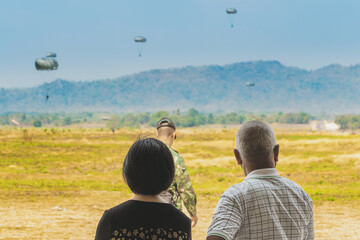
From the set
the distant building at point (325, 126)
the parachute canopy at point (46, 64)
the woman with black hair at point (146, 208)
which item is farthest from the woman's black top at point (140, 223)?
the distant building at point (325, 126)

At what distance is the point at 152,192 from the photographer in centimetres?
225

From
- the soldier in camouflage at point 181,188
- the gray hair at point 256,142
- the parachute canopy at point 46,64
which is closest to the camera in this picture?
the gray hair at point 256,142

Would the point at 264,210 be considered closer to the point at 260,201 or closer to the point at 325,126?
the point at 260,201

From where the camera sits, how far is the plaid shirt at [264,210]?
7.48 ft

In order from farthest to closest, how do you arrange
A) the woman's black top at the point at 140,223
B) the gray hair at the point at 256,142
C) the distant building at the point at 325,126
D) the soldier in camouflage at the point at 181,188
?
the distant building at the point at 325,126 < the soldier in camouflage at the point at 181,188 < the gray hair at the point at 256,142 < the woman's black top at the point at 140,223

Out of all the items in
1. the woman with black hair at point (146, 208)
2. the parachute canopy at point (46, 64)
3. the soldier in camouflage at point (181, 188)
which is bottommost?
the soldier in camouflage at point (181, 188)

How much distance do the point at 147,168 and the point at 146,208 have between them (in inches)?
7.0

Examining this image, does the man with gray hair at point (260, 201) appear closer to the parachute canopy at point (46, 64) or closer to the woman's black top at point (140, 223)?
the woman's black top at point (140, 223)

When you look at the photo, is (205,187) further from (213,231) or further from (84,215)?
(213,231)

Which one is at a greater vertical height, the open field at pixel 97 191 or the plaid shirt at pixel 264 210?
the plaid shirt at pixel 264 210

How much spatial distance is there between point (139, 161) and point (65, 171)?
2722cm

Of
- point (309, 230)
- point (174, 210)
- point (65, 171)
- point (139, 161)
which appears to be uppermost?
point (139, 161)

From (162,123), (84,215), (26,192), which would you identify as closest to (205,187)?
(26,192)

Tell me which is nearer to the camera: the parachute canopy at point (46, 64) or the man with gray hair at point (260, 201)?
the man with gray hair at point (260, 201)
